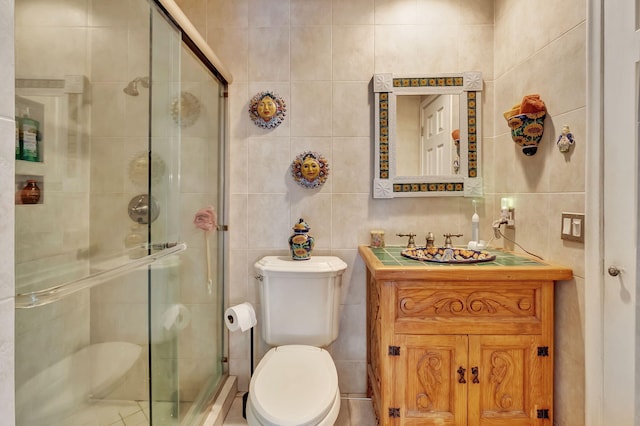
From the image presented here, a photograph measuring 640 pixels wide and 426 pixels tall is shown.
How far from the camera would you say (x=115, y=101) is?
1.12 meters

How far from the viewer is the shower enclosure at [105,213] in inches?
35.3

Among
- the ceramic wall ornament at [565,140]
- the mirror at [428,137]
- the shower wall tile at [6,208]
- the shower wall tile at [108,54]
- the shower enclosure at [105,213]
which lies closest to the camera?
the shower wall tile at [6,208]

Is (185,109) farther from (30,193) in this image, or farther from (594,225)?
(594,225)

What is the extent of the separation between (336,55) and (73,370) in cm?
185

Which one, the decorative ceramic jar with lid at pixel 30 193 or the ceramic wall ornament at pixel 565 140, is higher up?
the ceramic wall ornament at pixel 565 140

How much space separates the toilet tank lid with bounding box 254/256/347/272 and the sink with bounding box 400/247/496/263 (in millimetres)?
353

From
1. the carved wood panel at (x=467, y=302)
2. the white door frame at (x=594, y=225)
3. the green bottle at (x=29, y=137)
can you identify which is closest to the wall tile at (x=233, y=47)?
the green bottle at (x=29, y=137)

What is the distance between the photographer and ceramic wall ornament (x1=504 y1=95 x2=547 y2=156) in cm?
143

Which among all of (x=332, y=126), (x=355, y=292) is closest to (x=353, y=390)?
(x=355, y=292)

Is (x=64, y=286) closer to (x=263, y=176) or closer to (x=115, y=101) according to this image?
(x=115, y=101)

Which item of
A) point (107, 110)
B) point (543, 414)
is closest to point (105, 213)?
point (107, 110)

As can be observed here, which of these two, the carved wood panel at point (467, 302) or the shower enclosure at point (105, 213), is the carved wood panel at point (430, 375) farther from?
the shower enclosure at point (105, 213)

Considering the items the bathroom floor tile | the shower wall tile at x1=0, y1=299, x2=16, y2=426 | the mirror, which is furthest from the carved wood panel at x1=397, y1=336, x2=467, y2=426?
the shower wall tile at x1=0, y1=299, x2=16, y2=426

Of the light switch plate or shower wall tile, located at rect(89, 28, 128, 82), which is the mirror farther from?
shower wall tile, located at rect(89, 28, 128, 82)
